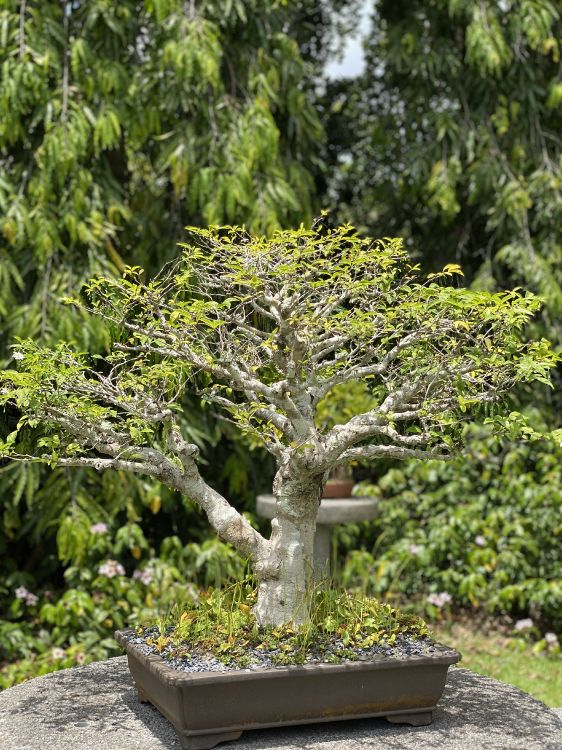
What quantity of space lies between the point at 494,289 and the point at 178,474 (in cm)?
338

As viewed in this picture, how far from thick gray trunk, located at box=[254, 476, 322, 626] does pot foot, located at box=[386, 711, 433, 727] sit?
35 cm

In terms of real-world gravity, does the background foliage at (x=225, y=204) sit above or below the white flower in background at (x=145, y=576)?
above

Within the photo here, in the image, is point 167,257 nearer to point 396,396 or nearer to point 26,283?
point 26,283

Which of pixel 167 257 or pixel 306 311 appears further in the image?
pixel 167 257

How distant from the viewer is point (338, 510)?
4406 mm

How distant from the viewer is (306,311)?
267cm

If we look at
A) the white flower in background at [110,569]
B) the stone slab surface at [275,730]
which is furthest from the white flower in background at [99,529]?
the stone slab surface at [275,730]

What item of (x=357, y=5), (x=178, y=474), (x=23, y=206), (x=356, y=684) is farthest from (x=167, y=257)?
(x=357, y=5)

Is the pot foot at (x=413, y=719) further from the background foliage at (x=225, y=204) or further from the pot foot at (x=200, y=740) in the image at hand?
the background foliage at (x=225, y=204)

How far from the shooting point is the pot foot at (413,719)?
2588 millimetres

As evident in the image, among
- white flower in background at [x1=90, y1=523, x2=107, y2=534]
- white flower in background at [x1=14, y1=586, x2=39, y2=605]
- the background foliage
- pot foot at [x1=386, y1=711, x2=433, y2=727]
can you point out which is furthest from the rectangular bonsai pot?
white flower in background at [x1=14, y1=586, x2=39, y2=605]

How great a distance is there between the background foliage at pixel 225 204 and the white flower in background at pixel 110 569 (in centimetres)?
3

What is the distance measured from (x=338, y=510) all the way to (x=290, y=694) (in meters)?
1.97

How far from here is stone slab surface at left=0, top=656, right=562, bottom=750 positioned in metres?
2.43
